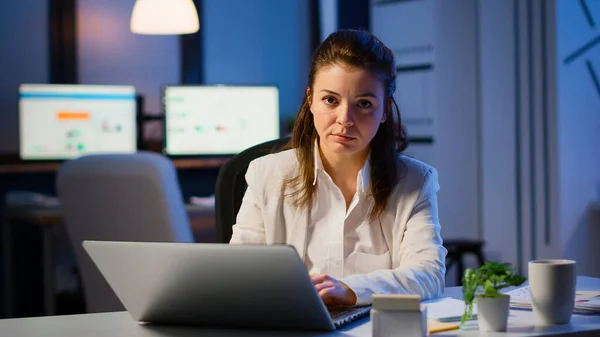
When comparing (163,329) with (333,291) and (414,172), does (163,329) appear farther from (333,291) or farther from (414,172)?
(414,172)

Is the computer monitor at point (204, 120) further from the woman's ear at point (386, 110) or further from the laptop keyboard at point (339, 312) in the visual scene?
the laptop keyboard at point (339, 312)

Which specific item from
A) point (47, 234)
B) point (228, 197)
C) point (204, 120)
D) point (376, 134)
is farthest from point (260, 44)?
point (376, 134)

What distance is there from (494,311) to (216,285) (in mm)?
390

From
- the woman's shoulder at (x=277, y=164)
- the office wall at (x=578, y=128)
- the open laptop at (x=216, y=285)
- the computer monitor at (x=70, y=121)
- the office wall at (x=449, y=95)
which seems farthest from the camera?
the office wall at (x=449, y=95)

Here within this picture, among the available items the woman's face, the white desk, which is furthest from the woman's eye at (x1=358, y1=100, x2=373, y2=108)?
the white desk

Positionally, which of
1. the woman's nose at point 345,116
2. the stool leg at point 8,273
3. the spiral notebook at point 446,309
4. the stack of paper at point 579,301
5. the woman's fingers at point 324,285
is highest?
the woman's nose at point 345,116

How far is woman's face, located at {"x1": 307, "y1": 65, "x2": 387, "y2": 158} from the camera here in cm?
181

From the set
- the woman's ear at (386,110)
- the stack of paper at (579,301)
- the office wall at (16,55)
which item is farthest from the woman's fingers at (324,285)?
the office wall at (16,55)

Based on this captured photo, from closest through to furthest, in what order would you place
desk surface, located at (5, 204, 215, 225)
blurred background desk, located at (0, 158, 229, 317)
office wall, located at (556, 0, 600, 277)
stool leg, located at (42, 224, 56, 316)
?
1. desk surface, located at (5, 204, 215, 225)
2. stool leg, located at (42, 224, 56, 316)
3. blurred background desk, located at (0, 158, 229, 317)
4. office wall, located at (556, 0, 600, 277)

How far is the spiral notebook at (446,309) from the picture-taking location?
1449mm

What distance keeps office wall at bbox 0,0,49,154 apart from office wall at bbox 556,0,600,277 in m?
2.55

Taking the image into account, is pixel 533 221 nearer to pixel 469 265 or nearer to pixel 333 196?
pixel 469 265

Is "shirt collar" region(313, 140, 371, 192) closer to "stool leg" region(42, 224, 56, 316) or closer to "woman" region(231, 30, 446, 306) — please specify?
"woman" region(231, 30, 446, 306)

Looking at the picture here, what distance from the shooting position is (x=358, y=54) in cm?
190
